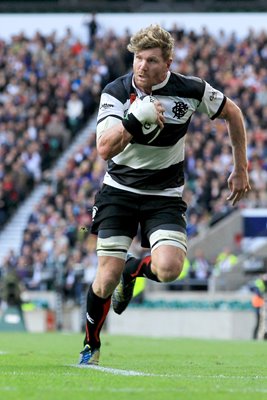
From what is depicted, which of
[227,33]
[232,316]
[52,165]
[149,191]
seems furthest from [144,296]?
[149,191]

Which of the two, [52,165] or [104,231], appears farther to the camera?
[52,165]

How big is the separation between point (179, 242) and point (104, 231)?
0.57 meters

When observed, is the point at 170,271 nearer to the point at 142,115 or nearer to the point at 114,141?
the point at 114,141

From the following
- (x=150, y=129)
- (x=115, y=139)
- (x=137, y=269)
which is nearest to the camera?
(x=115, y=139)

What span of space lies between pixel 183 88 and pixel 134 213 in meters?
0.98

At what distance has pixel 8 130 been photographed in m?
33.5

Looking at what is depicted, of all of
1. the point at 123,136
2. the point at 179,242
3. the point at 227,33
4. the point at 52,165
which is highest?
the point at 123,136

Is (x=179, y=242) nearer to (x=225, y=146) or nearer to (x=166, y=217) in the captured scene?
(x=166, y=217)

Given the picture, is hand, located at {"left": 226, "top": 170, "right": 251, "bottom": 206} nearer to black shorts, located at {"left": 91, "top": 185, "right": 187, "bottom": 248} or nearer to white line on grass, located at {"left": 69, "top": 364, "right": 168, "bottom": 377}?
black shorts, located at {"left": 91, "top": 185, "right": 187, "bottom": 248}

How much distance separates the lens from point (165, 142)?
938cm

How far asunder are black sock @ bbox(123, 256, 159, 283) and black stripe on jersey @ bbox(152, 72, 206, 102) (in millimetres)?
1309

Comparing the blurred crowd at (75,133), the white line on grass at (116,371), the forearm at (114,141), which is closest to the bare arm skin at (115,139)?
the forearm at (114,141)

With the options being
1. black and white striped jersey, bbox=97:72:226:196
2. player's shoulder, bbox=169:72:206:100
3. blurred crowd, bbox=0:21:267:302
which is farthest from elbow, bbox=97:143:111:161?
blurred crowd, bbox=0:21:267:302

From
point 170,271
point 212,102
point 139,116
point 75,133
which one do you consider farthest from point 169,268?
point 75,133
